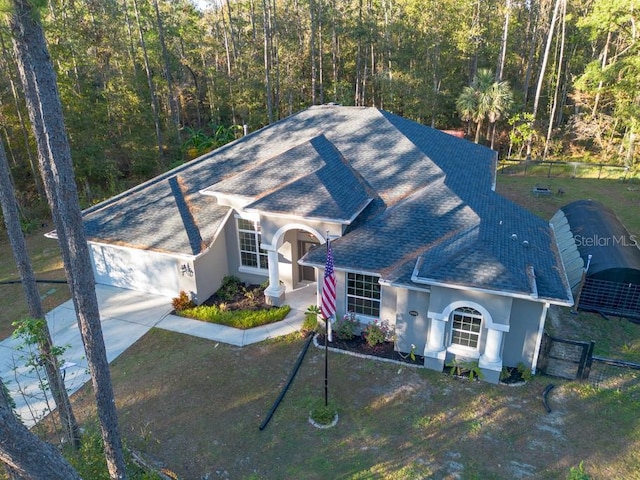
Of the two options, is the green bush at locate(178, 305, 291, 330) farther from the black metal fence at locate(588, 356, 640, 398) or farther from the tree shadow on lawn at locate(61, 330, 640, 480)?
the black metal fence at locate(588, 356, 640, 398)

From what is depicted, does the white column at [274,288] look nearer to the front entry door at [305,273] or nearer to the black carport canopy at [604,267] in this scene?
the front entry door at [305,273]

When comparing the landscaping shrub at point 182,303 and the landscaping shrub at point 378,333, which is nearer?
the landscaping shrub at point 378,333

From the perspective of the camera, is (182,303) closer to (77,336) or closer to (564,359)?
(77,336)

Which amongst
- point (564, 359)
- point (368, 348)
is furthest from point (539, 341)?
point (368, 348)

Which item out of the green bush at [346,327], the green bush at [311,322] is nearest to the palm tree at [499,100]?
the green bush at [346,327]

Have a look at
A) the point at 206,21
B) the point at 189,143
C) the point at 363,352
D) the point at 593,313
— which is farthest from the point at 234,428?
the point at 206,21

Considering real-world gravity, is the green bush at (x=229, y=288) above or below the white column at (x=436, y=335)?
below

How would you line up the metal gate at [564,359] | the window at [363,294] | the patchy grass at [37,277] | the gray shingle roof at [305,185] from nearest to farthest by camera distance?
1. the metal gate at [564,359]
2. the window at [363,294]
3. the gray shingle roof at [305,185]
4. the patchy grass at [37,277]
